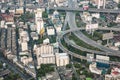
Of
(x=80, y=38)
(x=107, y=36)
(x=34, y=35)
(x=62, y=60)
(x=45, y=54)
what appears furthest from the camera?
(x=34, y=35)

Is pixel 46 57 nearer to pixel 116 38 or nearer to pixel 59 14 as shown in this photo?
pixel 116 38

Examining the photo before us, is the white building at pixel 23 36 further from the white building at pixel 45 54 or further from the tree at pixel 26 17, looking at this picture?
the tree at pixel 26 17

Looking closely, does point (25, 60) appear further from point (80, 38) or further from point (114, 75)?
point (114, 75)

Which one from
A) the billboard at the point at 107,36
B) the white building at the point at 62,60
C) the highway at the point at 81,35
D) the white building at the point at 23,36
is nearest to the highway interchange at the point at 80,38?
the highway at the point at 81,35

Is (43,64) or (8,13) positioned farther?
(8,13)

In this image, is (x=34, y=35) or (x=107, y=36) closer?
(x=107, y=36)

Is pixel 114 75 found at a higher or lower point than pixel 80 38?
lower

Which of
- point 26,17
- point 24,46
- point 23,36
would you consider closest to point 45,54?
point 24,46

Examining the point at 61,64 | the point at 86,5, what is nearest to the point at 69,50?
the point at 61,64
